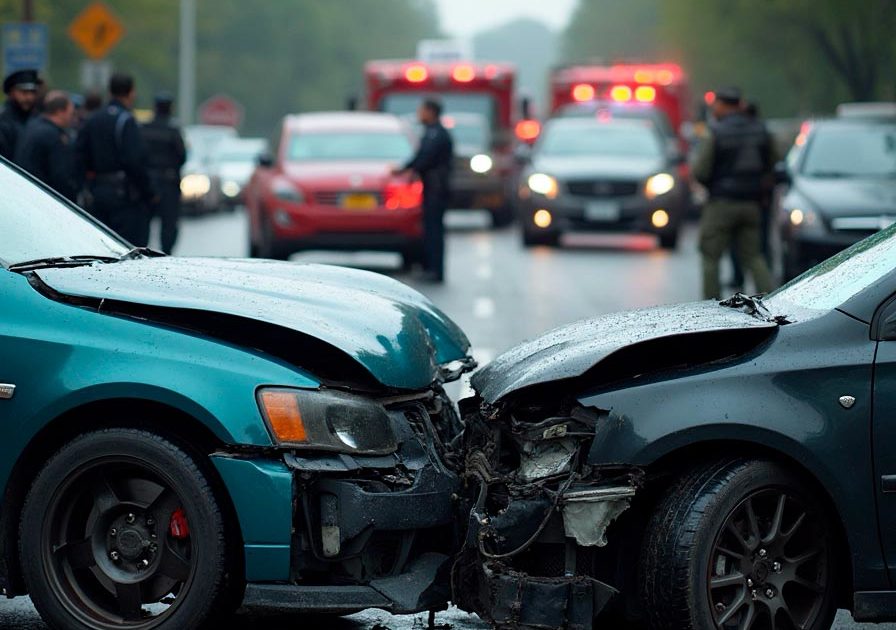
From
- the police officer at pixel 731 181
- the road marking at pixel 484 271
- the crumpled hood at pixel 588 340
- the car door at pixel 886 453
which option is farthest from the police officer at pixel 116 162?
the car door at pixel 886 453

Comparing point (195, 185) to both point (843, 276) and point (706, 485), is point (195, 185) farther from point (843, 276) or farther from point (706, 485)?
point (706, 485)

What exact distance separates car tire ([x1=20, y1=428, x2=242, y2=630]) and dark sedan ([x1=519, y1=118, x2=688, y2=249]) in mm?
19452

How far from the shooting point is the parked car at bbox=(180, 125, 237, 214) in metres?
36.2

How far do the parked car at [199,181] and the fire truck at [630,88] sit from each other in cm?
722

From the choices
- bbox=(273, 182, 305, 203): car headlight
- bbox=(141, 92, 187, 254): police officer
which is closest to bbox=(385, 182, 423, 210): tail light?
bbox=(273, 182, 305, 203): car headlight

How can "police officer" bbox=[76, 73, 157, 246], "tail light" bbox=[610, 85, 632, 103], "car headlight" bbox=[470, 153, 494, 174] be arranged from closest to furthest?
"police officer" bbox=[76, 73, 157, 246], "car headlight" bbox=[470, 153, 494, 174], "tail light" bbox=[610, 85, 632, 103]

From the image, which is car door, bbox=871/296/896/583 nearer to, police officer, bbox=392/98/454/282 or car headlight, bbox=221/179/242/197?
Result: police officer, bbox=392/98/454/282

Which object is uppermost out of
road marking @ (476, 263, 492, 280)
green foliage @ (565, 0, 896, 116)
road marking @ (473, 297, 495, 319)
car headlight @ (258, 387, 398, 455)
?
green foliage @ (565, 0, 896, 116)

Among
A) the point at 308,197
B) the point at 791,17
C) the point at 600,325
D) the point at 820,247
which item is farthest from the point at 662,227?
the point at 791,17

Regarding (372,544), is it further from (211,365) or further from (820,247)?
(820,247)

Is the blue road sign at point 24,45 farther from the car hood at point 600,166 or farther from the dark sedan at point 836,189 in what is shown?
the dark sedan at point 836,189

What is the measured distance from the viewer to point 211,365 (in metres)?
5.24

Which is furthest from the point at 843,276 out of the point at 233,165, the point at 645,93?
the point at 233,165

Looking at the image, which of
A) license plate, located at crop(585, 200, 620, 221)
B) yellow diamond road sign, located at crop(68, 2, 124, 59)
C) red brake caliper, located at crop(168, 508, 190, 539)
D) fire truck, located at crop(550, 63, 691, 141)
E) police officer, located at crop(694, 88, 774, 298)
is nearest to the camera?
red brake caliper, located at crop(168, 508, 190, 539)
